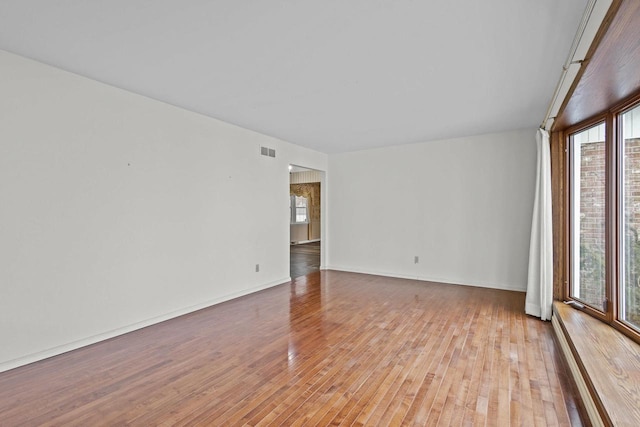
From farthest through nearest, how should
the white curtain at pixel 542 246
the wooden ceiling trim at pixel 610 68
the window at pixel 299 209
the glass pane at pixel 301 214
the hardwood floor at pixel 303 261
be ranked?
1. the glass pane at pixel 301 214
2. the window at pixel 299 209
3. the hardwood floor at pixel 303 261
4. the white curtain at pixel 542 246
5. the wooden ceiling trim at pixel 610 68

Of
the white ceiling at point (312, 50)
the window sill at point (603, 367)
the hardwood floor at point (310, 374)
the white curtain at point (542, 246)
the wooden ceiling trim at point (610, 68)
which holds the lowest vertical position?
the hardwood floor at point (310, 374)

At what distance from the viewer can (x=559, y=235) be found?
12.0ft

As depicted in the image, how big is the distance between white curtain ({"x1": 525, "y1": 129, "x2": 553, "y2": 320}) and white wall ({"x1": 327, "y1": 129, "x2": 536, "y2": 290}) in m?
1.14

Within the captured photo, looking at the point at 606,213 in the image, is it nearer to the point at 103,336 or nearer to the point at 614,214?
the point at 614,214

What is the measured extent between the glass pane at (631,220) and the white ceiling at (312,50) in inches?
29.3

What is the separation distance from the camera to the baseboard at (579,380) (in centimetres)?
182

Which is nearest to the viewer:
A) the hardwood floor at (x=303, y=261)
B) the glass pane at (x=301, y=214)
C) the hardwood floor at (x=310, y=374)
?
the hardwood floor at (x=310, y=374)

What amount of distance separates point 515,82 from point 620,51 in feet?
4.03

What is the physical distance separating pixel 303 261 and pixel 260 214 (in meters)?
2.98

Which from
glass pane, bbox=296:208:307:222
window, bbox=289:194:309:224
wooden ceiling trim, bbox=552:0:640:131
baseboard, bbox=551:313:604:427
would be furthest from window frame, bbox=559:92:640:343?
glass pane, bbox=296:208:307:222

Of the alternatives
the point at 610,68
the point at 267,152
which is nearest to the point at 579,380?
the point at 610,68

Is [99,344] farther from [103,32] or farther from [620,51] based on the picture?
[620,51]

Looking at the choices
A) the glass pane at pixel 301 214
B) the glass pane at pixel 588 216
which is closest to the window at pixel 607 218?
the glass pane at pixel 588 216

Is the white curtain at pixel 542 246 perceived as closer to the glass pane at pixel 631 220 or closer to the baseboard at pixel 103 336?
the glass pane at pixel 631 220
